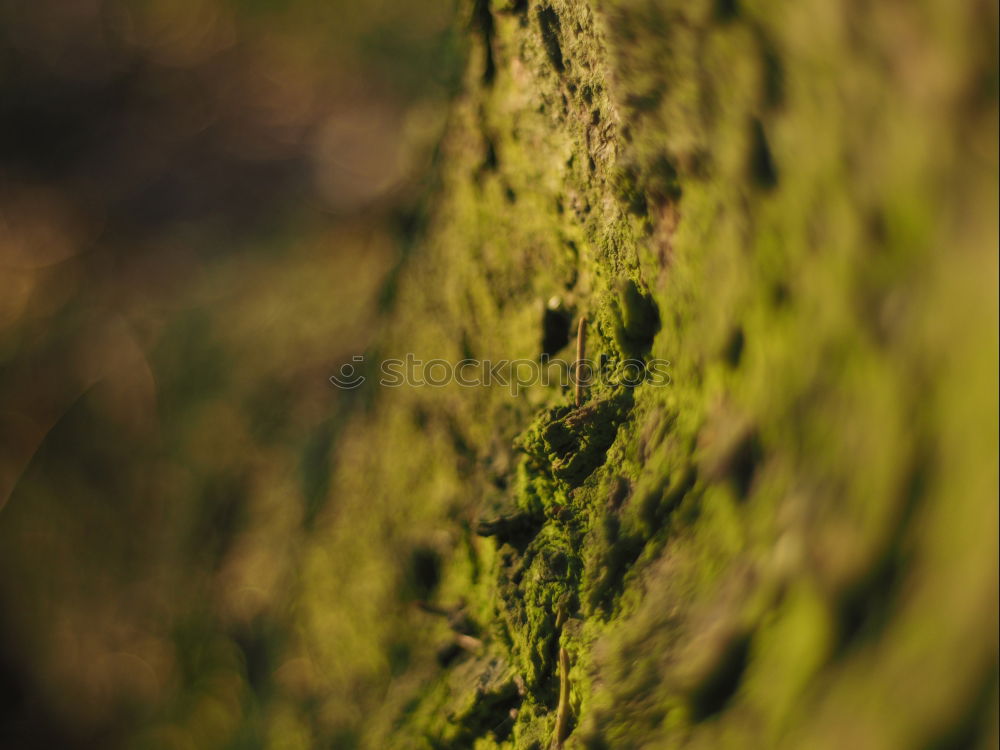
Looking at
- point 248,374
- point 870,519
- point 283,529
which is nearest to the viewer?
point 870,519

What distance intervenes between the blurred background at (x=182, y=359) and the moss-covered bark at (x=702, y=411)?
0.54 feet

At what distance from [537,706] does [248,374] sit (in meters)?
0.69

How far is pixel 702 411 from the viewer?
0.44 metres

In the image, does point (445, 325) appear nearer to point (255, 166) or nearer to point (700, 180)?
point (700, 180)

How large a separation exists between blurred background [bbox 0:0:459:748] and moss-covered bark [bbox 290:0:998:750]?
16 cm

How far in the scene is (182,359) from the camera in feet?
3.92

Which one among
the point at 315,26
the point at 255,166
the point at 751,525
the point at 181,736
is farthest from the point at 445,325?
the point at 315,26

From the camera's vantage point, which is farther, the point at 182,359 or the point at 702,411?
the point at 182,359

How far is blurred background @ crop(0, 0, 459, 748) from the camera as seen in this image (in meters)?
0.90

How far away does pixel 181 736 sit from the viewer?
896mm

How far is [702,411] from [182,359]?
3.11 feet

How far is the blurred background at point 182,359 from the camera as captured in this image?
90 centimetres

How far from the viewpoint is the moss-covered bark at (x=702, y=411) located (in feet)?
0.95

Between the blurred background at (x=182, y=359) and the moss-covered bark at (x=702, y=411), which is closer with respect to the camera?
the moss-covered bark at (x=702, y=411)
